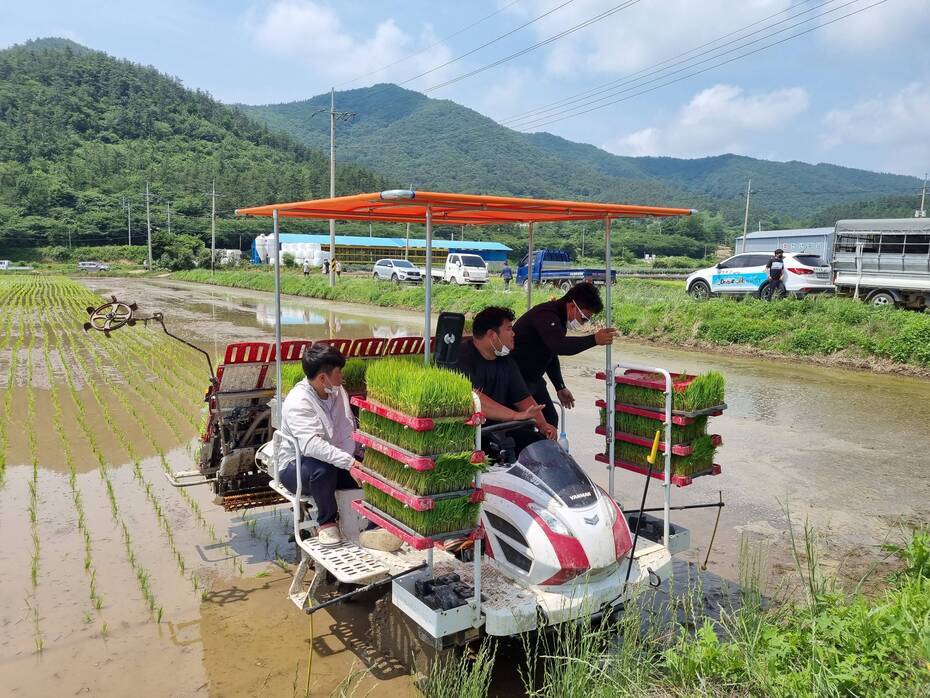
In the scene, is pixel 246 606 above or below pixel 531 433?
below

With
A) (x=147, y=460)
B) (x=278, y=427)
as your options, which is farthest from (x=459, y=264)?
(x=278, y=427)

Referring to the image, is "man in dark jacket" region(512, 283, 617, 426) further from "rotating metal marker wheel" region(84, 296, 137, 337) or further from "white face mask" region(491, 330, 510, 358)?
"rotating metal marker wheel" region(84, 296, 137, 337)

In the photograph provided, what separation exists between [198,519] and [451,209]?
351 cm

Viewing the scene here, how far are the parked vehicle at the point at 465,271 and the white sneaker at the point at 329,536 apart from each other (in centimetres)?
2774

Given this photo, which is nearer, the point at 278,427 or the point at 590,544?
the point at 590,544

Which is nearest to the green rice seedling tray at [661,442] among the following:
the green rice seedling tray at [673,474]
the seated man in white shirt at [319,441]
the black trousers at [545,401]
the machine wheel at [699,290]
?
the green rice seedling tray at [673,474]

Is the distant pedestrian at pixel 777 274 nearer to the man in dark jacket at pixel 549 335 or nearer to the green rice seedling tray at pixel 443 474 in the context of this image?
the man in dark jacket at pixel 549 335

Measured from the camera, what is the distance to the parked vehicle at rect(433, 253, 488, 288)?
32556mm

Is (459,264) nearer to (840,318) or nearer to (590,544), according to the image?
(840,318)

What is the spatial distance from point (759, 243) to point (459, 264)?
1301cm

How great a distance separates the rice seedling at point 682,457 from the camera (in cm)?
469

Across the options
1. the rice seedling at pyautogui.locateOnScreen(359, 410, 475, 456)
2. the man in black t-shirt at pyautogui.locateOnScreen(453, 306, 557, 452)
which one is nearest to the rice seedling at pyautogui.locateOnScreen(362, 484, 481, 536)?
the rice seedling at pyautogui.locateOnScreen(359, 410, 475, 456)

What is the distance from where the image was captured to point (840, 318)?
1555 cm

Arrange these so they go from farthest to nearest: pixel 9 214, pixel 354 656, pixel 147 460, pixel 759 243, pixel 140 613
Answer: pixel 9 214 → pixel 759 243 → pixel 147 460 → pixel 140 613 → pixel 354 656
